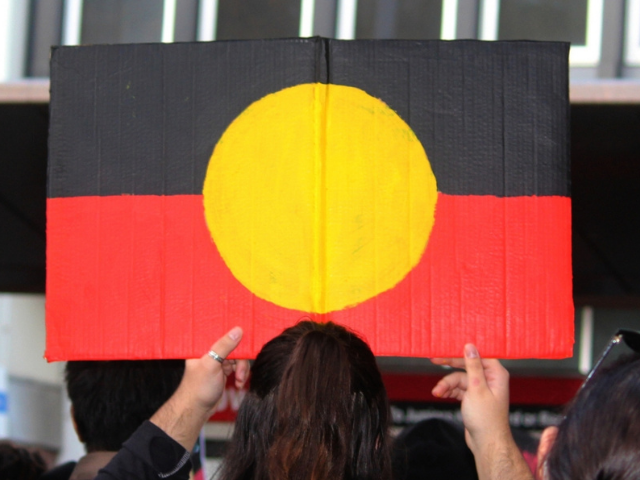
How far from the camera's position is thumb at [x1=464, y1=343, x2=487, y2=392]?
3.76ft

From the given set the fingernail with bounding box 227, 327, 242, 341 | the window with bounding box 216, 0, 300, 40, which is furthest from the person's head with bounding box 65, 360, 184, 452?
the window with bounding box 216, 0, 300, 40

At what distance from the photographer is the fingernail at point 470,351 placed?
117 cm

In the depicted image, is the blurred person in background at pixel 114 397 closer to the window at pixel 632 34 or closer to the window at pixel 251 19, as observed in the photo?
the window at pixel 251 19

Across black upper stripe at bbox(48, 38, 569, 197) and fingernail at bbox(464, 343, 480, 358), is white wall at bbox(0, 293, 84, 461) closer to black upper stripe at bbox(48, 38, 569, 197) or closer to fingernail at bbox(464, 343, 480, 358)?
black upper stripe at bbox(48, 38, 569, 197)

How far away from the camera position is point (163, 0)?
3031 millimetres

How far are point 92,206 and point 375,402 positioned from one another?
0.59 meters

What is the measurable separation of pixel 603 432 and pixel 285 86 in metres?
0.75

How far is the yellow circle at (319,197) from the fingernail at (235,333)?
0.07 meters

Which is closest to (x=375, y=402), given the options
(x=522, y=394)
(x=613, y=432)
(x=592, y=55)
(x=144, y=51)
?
A: (x=613, y=432)

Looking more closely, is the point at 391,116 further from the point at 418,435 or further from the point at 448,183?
the point at 418,435

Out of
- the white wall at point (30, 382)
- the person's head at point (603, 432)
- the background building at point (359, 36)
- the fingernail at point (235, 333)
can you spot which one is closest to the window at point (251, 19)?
the background building at point (359, 36)

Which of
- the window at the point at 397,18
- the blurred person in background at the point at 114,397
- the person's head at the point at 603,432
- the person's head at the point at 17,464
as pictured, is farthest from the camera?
the window at the point at 397,18

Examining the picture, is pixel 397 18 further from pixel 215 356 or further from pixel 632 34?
pixel 215 356

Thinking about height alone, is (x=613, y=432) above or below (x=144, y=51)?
below
